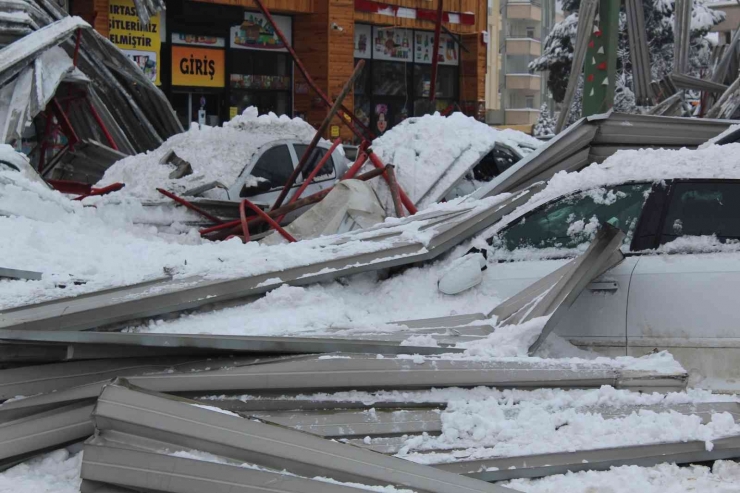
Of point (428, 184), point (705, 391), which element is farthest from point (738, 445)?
point (428, 184)

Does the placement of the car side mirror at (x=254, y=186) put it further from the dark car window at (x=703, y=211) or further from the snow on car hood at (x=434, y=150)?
the dark car window at (x=703, y=211)

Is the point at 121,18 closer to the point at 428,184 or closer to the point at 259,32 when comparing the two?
the point at 259,32

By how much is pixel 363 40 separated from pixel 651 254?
22.9m

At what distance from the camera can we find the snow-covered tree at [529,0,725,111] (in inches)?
1302

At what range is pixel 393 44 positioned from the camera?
2830cm

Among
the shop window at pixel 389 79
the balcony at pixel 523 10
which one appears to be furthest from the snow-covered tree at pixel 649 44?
the balcony at pixel 523 10

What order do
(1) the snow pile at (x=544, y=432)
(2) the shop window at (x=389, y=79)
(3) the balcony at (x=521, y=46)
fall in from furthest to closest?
(3) the balcony at (x=521, y=46), (2) the shop window at (x=389, y=79), (1) the snow pile at (x=544, y=432)

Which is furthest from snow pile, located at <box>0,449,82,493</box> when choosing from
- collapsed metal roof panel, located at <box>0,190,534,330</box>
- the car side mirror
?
the car side mirror

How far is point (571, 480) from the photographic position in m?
3.98

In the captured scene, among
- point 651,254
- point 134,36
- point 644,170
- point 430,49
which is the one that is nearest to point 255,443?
point 651,254

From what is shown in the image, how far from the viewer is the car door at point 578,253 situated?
17.5 feet

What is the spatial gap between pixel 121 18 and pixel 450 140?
11550mm

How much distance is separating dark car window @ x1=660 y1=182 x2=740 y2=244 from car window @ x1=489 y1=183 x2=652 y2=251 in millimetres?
197

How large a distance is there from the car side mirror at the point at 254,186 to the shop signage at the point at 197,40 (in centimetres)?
1138
